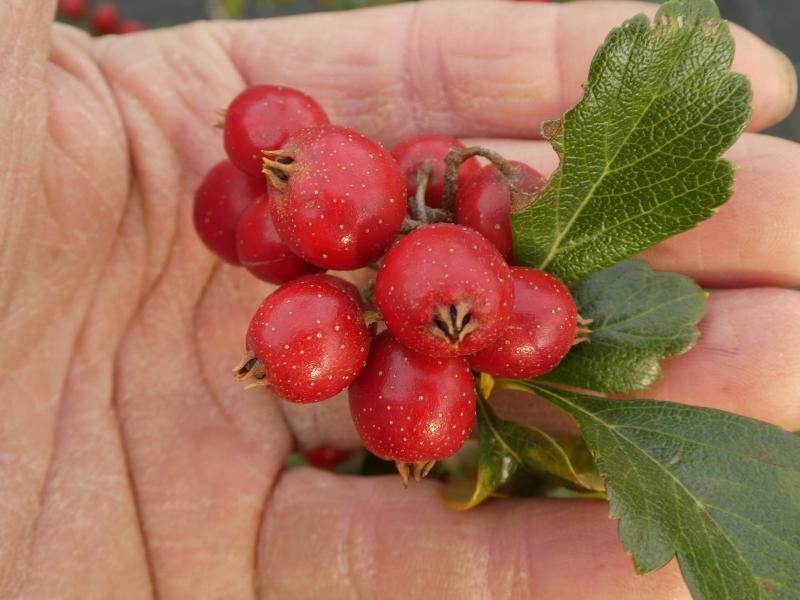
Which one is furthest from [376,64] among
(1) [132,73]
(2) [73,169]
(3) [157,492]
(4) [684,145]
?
(3) [157,492]

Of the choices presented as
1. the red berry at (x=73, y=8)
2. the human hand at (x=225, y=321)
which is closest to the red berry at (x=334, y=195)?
the human hand at (x=225, y=321)

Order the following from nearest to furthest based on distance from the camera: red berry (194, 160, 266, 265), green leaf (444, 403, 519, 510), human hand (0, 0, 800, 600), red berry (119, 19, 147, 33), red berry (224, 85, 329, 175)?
red berry (224, 85, 329, 175), green leaf (444, 403, 519, 510), red berry (194, 160, 266, 265), human hand (0, 0, 800, 600), red berry (119, 19, 147, 33)

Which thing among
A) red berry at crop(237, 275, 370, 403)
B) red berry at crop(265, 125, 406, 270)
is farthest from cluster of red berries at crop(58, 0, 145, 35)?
red berry at crop(237, 275, 370, 403)

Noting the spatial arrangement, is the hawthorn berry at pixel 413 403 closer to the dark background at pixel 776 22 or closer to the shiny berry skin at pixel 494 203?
the shiny berry skin at pixel 494 203

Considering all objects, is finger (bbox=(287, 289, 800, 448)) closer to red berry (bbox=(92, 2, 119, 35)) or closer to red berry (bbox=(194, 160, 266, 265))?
red berry (bbox=(194, 160, 266, 265))

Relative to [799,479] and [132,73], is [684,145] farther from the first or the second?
[132,73]
